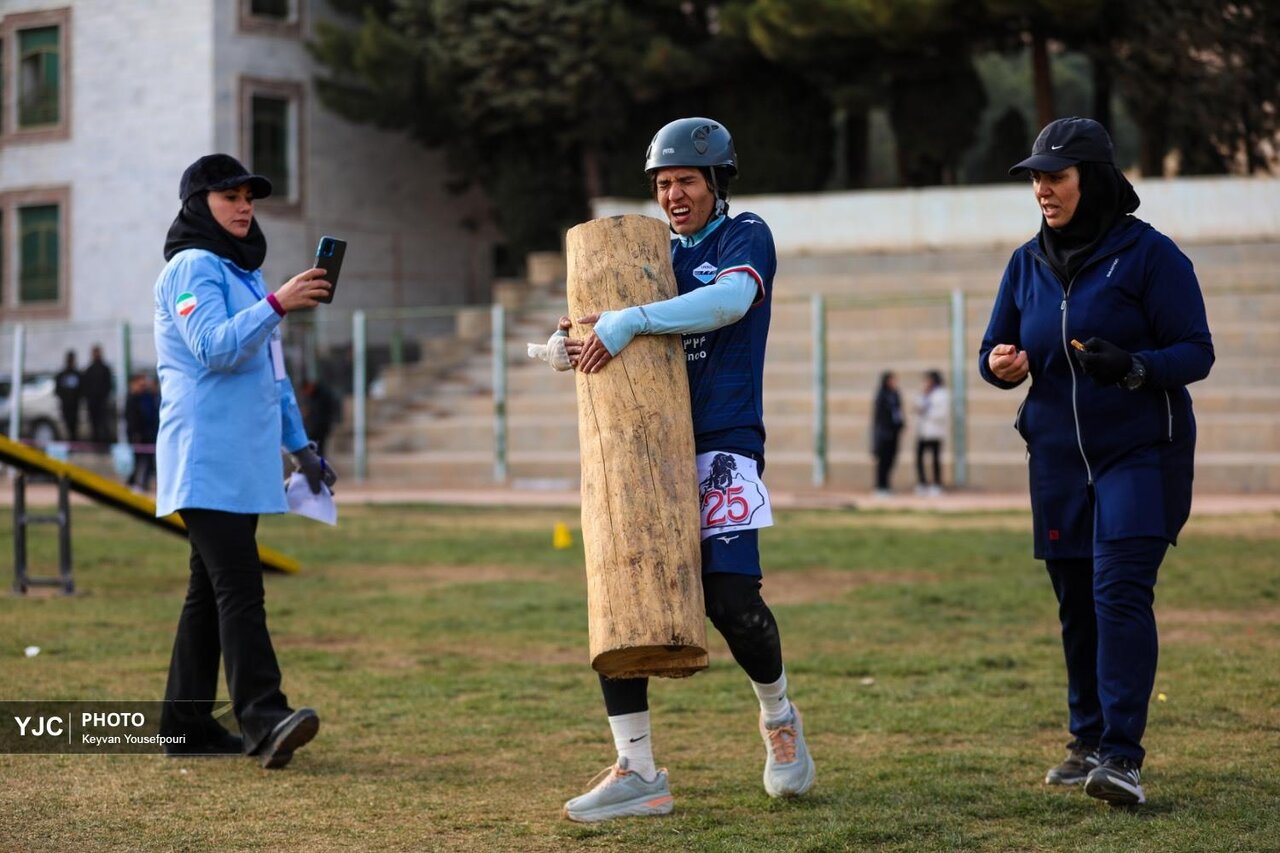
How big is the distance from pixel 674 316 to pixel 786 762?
1517 mm

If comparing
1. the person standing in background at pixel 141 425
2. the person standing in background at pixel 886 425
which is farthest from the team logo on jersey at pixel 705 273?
the person standing in background at pixel 141 425

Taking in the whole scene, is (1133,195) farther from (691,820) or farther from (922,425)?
(922,425)

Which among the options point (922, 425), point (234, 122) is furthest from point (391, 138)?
point (922, 425)

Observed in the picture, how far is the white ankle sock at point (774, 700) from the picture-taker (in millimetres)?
5711

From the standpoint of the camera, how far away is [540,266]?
35906mm

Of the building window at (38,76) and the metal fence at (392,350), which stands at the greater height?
the building window at (38,76)

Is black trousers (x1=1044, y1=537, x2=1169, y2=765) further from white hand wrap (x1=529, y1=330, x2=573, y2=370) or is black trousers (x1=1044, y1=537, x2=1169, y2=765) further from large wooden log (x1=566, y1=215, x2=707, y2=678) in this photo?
white hand wrap (x1=529, y1=330, x2=573, y2=370)

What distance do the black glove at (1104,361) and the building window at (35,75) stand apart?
36.1m

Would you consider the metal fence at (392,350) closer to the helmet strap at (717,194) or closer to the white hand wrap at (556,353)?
the helmet strap at (717,194)

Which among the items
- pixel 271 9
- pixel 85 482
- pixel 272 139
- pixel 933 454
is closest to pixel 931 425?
pixel 933 454

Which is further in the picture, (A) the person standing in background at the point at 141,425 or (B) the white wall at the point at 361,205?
(B) the white wall at the point at 361,205

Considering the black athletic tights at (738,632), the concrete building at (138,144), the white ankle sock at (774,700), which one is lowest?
the white ankle sock at (774,700)

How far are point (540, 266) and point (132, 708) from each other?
1145 inches

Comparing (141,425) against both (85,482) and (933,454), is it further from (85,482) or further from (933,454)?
(85,482)
